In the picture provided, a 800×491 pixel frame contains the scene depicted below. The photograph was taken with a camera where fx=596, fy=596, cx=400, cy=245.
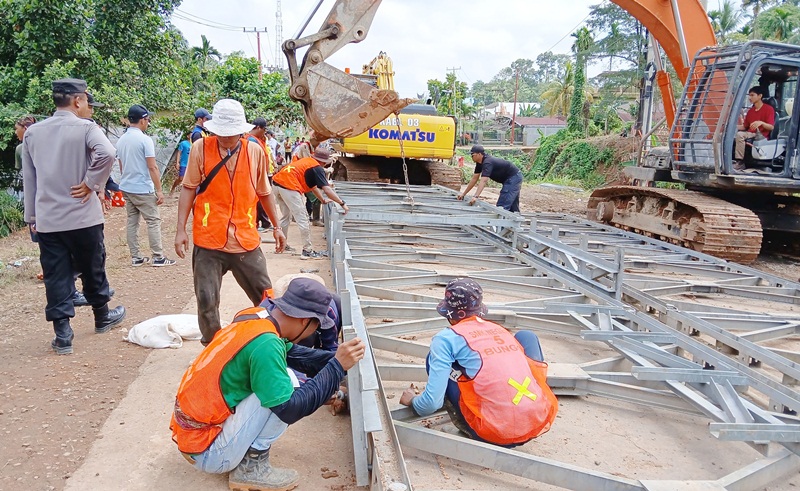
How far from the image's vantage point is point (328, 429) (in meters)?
3.26

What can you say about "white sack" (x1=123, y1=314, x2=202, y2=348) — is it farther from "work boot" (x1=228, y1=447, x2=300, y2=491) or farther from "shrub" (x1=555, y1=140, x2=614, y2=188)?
"shrub" (x1=555, y1=140, x2=614, y2=188)

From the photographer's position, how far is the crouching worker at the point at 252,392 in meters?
2.45

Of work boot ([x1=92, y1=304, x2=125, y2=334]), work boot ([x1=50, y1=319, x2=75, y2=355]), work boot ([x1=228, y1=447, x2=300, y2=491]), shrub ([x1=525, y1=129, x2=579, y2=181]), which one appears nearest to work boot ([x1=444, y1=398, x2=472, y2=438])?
work boot ([x1=228, y1=447, x2=300, y2=491])

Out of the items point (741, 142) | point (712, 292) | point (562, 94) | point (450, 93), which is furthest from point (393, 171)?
point (562, 94)

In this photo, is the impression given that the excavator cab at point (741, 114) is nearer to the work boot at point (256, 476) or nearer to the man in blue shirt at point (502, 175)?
the man in blue shirt at point (502, 175)

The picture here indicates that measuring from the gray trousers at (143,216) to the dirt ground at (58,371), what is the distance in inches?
10.4

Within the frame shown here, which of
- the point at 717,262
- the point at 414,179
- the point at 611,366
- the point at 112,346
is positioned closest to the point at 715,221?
the point at 717,262

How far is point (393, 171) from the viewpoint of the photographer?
39.4ft

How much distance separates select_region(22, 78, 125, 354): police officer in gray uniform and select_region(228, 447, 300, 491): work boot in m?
2.37

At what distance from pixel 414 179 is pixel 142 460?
9.82 m

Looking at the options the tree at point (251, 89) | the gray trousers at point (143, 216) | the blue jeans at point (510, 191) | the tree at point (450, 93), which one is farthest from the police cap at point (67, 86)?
the tree at point (450, 93)

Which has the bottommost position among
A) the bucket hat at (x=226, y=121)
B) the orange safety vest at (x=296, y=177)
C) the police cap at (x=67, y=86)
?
the orange safety vest at (x=296, y=177)

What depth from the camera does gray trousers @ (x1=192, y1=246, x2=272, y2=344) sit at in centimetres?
386

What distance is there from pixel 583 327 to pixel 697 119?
5.84 m
